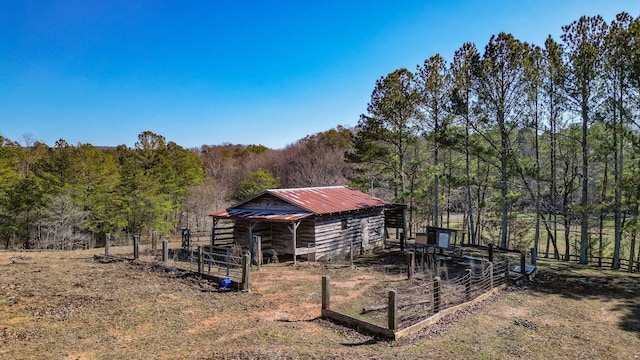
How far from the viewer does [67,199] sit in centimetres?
2788

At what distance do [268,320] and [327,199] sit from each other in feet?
40.8

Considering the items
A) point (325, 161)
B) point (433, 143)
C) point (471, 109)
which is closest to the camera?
point (471, 109)

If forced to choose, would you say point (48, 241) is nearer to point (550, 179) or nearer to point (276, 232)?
point (276, 232)

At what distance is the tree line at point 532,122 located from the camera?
18.3 metres

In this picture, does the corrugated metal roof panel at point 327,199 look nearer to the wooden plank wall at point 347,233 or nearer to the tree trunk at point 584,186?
the wooden plank wall at point 347,233

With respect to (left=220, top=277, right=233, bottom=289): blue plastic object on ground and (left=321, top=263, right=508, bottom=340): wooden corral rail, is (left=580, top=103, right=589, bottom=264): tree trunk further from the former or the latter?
(left=220, top=277, right=233, bottom=289): blue plastic object on ground

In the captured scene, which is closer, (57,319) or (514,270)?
(57,319)

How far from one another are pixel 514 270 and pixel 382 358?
10862mm

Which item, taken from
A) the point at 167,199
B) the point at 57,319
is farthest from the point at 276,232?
the point at 167,199

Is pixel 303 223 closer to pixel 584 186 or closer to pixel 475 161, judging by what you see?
pixel 584 186

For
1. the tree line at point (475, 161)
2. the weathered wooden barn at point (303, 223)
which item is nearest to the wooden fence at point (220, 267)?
the weathered wooden barn at point (303, 223)

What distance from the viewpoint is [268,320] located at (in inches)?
399

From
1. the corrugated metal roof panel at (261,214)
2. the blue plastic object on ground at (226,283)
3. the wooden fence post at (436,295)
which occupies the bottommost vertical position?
the blue plastic object on ground at (226,283)

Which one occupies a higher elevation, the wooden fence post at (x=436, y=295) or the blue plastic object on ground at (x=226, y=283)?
the wooden fence post at (x=436, y=295)
